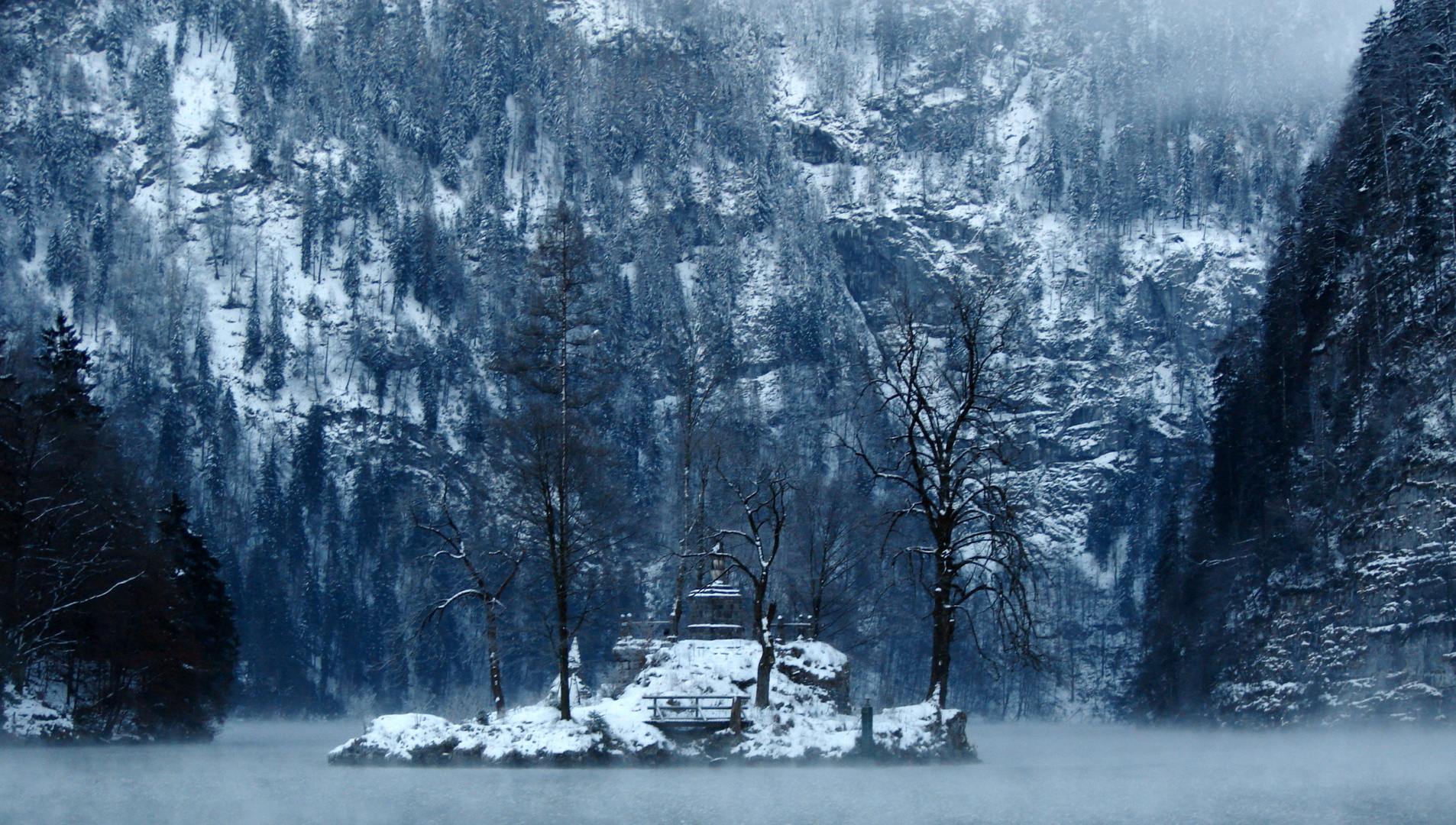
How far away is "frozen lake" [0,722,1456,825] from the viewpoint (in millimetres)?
15367

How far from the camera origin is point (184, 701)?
42.6 metres

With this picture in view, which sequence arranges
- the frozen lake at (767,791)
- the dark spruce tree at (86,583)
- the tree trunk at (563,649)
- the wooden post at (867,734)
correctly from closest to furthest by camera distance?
the frozen lake at (767,791), the wooden post at (867,734), the tree trunk at (563,649), the dark spruce tree at (86,583)

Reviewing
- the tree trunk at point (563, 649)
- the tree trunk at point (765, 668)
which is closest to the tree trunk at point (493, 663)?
the tree trunk at point (563, 649)

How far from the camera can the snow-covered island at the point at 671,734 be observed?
26.3 metres

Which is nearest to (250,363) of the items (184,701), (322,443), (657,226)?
(322,443)

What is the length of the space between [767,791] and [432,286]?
155911mm

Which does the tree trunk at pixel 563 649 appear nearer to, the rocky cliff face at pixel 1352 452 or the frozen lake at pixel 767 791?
the frozen lake at pixel 767 791

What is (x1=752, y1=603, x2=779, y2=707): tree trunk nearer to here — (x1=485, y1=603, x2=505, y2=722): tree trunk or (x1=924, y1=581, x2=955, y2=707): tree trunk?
(x1=924, y1=581, x2=955, y2=707): tree trunk

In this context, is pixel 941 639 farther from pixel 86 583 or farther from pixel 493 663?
pixel 86 583

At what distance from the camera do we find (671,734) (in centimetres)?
2777

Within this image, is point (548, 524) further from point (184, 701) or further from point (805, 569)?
point (805, 569)

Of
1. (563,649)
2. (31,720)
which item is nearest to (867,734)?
(563,649)

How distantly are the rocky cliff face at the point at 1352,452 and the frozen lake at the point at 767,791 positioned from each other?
11.4 m

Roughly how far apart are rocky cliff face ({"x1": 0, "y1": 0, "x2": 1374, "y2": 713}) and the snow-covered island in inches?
2823
